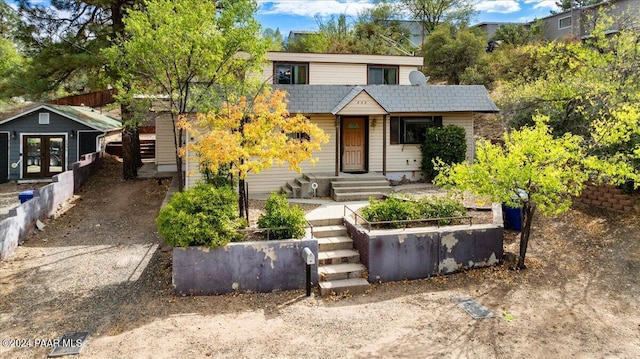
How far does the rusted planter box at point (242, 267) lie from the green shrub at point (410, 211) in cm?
181

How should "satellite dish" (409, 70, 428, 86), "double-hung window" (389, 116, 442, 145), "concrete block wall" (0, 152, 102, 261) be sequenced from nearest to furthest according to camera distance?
"concrete block wall" (0, 152, 102, 261) < "double-hung window" (389, 116, 442, 145) < "satellite dish" (409, 70, 428, 86)

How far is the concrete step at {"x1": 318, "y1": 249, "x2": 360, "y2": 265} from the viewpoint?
340 inches

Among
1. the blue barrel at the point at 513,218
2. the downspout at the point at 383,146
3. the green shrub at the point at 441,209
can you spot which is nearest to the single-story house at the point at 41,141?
the downspout at the point at 383,146

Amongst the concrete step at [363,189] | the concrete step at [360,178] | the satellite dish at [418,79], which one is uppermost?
the satellite dish at [418,79]

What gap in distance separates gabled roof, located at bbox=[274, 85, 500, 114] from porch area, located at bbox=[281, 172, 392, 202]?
247 centimetres

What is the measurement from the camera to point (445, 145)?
51.3 feet

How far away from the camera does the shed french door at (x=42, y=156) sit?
19344 millimetres

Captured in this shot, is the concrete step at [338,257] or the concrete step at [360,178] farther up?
A: the concrete step at [360,178]

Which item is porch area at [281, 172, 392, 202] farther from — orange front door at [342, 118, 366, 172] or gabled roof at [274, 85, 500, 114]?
gabled roof at [274, 85, 500, 114]

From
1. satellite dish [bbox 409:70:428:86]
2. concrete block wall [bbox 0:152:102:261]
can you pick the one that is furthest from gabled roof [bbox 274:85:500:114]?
concrete block wall [bbox 0:152:102:261]

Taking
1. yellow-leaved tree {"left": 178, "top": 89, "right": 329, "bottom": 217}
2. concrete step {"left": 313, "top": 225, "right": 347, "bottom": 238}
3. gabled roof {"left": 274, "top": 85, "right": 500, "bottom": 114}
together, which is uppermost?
gabled roof {"left": 274, "top": 85, "right": 500, "bottom": 114}

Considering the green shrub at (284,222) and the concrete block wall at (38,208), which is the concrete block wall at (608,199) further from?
the concrete block wall at (38,208)

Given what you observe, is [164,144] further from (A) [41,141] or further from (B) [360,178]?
(B) [360,178]

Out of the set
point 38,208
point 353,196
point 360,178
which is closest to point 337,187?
point 353,196
